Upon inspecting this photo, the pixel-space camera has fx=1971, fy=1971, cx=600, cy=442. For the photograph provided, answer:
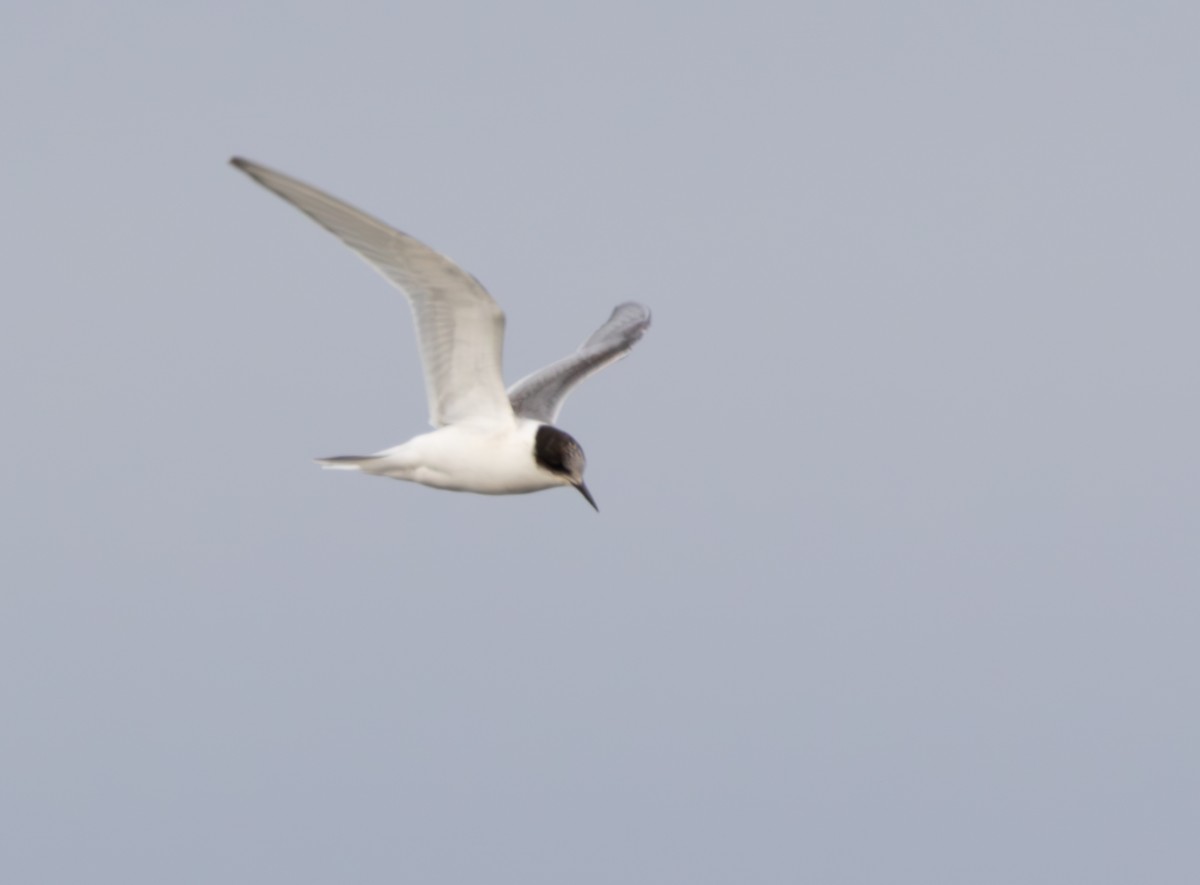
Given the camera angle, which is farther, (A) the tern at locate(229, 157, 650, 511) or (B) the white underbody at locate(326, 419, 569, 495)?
(B) the white underbody at locate(326, 419, 569, 495)

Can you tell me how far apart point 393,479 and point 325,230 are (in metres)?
2.29

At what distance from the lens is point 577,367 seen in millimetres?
18578

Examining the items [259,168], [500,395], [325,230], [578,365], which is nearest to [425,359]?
A: [500,395]

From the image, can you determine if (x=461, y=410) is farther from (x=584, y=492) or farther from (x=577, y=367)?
(x=577, y=367)

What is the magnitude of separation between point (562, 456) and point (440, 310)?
4.65 ft

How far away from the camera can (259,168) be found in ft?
41.9

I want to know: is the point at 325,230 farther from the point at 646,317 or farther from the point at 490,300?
the point at 646,317

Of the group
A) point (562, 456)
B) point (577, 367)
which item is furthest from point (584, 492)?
point (577, 367)

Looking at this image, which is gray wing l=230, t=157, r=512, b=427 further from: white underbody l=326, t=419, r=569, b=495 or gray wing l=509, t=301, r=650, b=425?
gray wing l=509, t=301, r=650, b=425

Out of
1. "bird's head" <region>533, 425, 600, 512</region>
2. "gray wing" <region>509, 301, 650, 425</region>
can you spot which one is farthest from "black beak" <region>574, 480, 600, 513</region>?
"gray wing" <region>509, 301, 650, 425</region>

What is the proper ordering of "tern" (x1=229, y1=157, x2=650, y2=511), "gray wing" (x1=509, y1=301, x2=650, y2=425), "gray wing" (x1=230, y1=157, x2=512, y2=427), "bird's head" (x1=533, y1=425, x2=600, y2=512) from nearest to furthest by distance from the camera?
1. "gray wing" (x1=230, y1=157, x2=512, y2=427)
2. "tern" (x1=229, y1=157, x2=650, y2=511)
3. "bird's head" (x1=533, y1=425, x2=600, y2=512)
4. "gray wing" (x1=509, y1=301, x2=650, y2=425)

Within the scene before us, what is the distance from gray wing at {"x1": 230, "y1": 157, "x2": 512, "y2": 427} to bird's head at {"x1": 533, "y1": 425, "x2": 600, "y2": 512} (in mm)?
433

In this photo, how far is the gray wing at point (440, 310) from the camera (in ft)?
45.0

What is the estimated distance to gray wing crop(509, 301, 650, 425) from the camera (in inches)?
682
